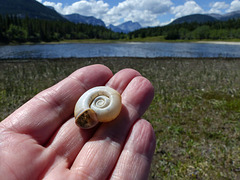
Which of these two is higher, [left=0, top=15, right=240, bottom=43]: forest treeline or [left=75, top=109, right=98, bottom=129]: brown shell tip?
[left=0, top=15, right=240, bottom=43]: forest treeline

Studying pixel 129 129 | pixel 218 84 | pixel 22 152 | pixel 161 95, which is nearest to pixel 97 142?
pixel 129 129

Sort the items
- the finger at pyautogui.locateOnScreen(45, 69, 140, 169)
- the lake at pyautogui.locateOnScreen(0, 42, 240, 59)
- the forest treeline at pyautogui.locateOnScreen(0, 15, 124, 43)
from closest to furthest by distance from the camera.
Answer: the finger at pyautogui.locateOnScreen(45, 69, 140, 169) < the lake at pyautogui.locateOnScreen(0, 42, 240, 59) < the forest treeline at pyautogui.locateOnScreen(0, 15, 124, 43)

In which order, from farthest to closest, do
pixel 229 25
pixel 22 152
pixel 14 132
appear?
1. pixel 229 25
2. pixel 14 132
3. pixel 22 152

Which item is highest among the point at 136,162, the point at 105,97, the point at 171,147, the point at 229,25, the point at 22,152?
the point at 229,25

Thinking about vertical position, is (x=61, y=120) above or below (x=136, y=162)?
above

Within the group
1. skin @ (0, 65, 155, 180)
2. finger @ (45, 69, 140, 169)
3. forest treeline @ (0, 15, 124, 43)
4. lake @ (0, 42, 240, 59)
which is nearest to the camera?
skin @ (0, 65, 155, 180)

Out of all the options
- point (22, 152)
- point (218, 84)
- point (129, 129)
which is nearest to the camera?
point (22, 152)

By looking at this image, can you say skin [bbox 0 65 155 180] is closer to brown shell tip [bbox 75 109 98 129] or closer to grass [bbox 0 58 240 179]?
brown shell tip [bbox 75 109 98 129]

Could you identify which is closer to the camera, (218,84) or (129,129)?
(129,129)

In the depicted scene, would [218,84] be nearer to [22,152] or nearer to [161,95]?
[161,95]

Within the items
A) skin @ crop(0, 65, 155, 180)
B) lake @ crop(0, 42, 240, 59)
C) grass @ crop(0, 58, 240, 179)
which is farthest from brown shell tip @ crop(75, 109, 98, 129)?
lake @ crop(0, 42, 240, 59)
